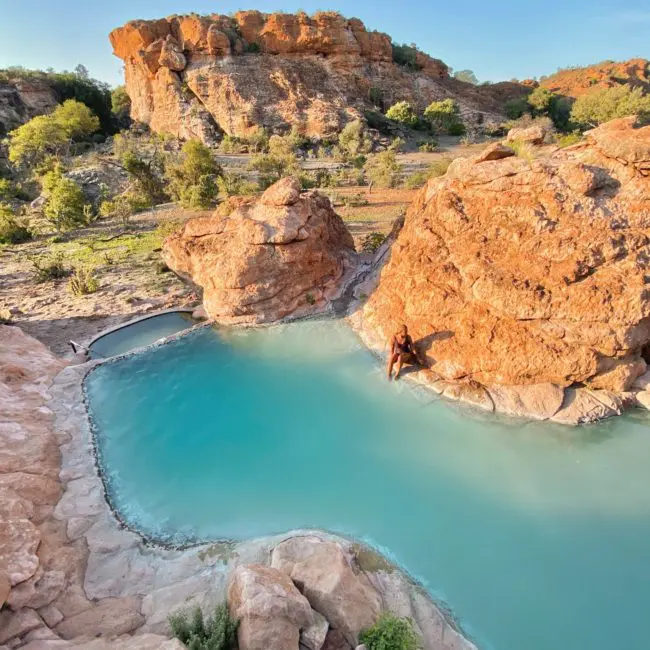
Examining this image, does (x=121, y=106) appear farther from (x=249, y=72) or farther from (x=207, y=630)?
(x=207, y=630)

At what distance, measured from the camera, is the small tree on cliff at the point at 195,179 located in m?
22.3

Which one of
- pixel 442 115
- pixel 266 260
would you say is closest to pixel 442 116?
pixel 442 115

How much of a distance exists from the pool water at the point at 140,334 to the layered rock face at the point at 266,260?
117 cm

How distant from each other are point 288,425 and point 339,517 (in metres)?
2.29

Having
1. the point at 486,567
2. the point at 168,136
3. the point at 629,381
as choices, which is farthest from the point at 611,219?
the point at 168,136

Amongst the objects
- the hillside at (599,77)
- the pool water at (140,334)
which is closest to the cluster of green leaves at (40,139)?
the pool water at (140,334)

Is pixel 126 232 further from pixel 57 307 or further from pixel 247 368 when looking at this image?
pixel 247 368

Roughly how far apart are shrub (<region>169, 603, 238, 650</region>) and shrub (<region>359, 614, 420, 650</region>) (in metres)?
1.45

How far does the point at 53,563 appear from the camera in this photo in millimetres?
5418

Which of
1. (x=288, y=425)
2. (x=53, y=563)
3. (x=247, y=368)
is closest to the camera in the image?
(x=53, y=563)

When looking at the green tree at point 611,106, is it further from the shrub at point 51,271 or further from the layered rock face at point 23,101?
the layered rock face at point 23,101

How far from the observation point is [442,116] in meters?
44.5

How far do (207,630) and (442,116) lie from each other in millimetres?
50400

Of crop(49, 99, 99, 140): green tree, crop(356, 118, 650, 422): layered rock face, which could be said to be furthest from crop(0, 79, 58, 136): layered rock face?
crop(356, 118, 650, 422): layered rock face
